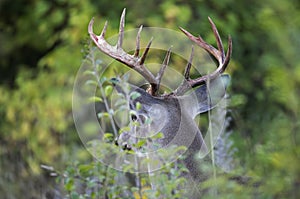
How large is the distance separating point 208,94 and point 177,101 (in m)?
0.17

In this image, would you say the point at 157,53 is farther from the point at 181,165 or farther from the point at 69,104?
the point at 181,165

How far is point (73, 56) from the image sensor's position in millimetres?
8367

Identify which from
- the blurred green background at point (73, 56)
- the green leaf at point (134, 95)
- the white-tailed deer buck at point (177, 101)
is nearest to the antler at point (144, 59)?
the white-tailed deer buck at point (177, 101)

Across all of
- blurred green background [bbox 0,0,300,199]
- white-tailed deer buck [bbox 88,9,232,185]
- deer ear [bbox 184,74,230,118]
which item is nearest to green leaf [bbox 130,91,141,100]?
white-tailed deer buck [bbox 88,9,232,185]

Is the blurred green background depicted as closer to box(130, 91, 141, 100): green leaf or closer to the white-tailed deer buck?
the white-tailed deer buck

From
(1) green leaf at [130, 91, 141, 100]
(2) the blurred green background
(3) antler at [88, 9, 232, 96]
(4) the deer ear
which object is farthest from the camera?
(2) the blurred green background

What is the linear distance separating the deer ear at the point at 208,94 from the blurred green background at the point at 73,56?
1373 mm

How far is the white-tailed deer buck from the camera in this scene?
4.20m

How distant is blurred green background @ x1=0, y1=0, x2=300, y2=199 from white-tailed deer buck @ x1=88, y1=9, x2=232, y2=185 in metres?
1.40

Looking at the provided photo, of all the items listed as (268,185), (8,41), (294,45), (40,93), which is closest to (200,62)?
(294,45)

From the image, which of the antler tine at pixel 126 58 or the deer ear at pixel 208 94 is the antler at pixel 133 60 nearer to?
the antler tine at pixel 126 58

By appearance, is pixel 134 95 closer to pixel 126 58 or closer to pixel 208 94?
pixel 126 58

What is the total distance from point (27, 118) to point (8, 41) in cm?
161

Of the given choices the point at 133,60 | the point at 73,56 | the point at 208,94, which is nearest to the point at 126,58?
the point at 133,60
